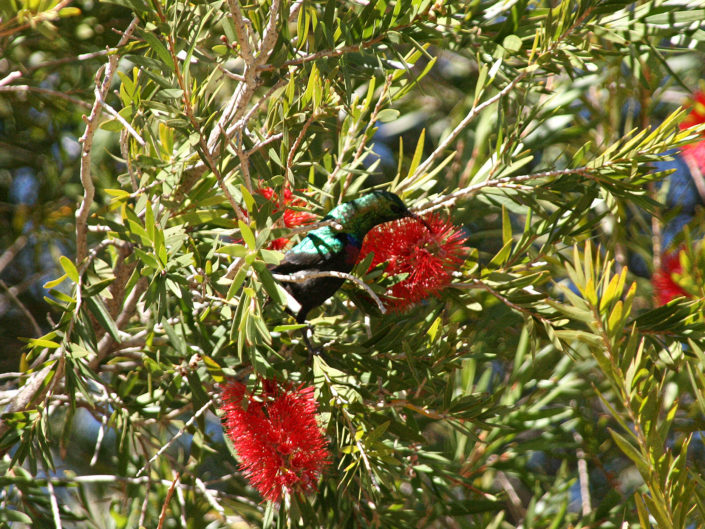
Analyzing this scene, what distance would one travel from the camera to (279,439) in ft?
3.71

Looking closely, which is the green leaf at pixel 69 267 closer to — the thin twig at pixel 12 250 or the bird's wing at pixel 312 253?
the bird's wing at pixel 312 253

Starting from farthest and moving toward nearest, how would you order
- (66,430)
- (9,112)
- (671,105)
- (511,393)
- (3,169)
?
(671,105) → (3,169) → (9,112) → (511,393) → (66,430)

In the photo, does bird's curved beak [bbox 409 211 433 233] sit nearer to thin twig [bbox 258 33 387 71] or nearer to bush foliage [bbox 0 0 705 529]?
bush foliage [bbox 0 0 705 529]

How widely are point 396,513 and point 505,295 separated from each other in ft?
1.61

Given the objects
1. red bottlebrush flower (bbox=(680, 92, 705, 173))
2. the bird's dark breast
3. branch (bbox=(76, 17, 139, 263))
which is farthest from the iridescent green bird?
red bottlebrush flower (bbox=(680, 92, 705, 173))

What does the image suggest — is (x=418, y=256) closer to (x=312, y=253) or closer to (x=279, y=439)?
(x=312, y=253)

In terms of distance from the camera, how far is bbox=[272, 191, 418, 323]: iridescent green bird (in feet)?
4.11

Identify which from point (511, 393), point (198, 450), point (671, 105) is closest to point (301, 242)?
point (198, 450)

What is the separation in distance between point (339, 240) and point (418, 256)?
0.16 metres

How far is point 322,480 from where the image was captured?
1.38 meters

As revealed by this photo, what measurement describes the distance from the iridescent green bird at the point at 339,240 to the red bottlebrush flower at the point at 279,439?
6.9 inches

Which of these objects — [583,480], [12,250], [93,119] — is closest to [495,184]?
[93,119]

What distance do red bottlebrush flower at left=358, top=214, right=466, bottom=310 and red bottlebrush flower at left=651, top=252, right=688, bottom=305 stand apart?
0.53 meters

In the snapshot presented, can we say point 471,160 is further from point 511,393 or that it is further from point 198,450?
point 198,450
